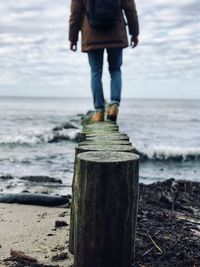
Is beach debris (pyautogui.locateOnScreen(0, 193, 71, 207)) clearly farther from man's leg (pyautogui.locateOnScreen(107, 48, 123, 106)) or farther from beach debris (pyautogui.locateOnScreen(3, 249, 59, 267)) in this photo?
beach debris (pyautogui.locateOnScreen(3, 249, 59, 267))

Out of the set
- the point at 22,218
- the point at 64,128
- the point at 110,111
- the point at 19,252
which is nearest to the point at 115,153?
the point at 19,252

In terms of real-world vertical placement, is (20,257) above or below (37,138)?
above

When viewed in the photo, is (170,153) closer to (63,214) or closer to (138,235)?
(63,214)

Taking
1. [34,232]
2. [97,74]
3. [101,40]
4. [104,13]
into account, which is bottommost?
[34,232]

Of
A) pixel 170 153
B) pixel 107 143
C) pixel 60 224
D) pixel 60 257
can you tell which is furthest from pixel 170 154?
pixel 60 257

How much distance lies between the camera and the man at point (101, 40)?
657 centimetres

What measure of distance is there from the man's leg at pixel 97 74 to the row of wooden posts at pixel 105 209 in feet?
11.9

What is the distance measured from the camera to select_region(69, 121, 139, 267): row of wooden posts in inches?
120

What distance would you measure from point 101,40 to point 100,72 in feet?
1.57

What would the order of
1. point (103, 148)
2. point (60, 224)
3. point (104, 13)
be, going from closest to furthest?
1. point (103, 148)
2. point (60, 224)
3. point (104, 13)

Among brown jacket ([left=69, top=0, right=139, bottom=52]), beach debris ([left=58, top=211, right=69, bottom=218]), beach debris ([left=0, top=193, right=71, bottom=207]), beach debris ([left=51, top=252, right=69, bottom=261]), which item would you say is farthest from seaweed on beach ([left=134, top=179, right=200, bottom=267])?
brown jacket ([left=69, top=0, right=139, bottom=52])

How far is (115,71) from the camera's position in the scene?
691 cm

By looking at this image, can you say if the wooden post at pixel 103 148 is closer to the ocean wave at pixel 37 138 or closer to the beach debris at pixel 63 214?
the beach debris at pixel 63 214

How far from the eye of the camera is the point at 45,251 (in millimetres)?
4051
